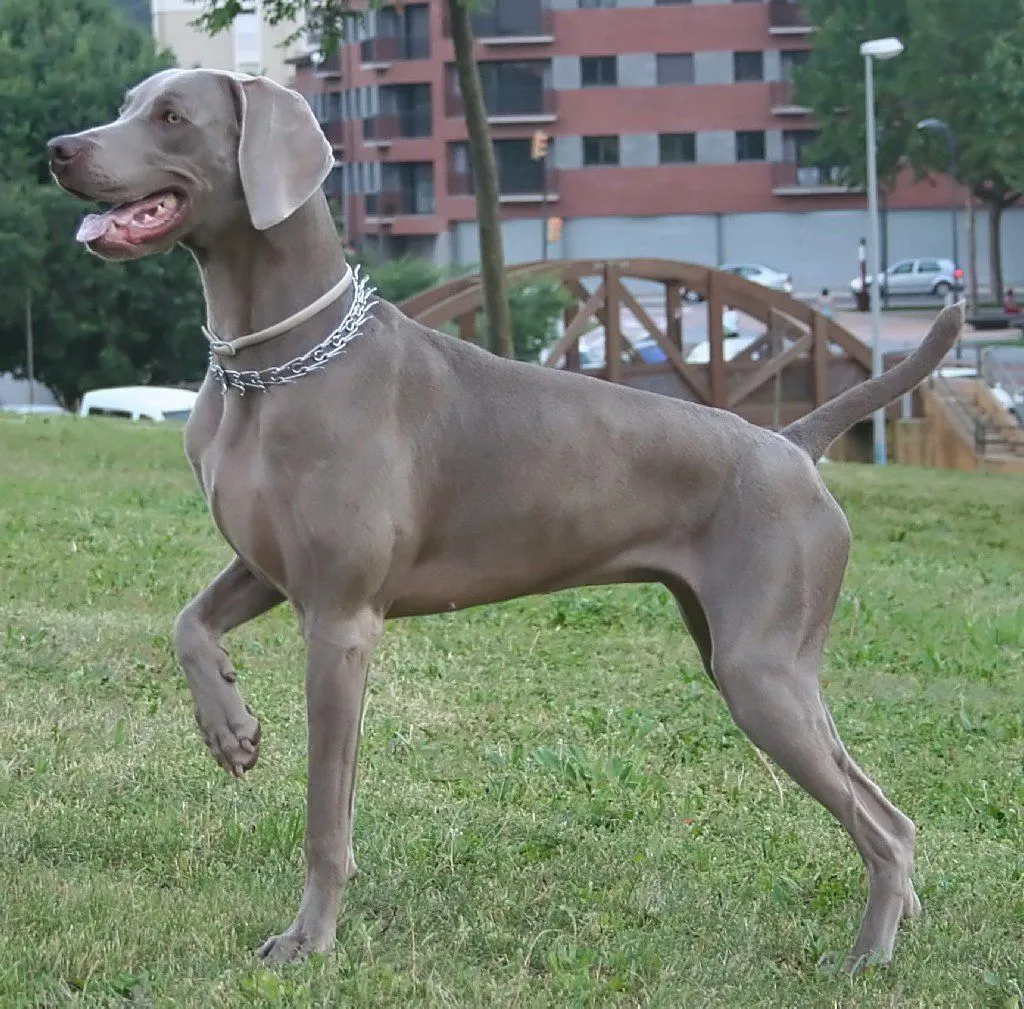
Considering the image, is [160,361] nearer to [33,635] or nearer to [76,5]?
[76,5]

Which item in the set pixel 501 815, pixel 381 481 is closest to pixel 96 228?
pixel 381 481

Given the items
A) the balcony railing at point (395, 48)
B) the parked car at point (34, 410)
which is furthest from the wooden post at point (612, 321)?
the balcony railing at point (395, 48)

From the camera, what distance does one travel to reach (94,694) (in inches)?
285

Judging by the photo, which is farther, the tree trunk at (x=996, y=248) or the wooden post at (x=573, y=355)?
the tree trunk at (x=996, y=248)

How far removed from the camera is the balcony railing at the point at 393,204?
67375mm

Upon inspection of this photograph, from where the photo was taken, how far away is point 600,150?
66125 mm

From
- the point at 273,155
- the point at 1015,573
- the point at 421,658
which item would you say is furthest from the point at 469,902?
the point at 1015,573

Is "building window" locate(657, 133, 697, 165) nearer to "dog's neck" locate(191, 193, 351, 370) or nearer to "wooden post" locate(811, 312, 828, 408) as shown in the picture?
"wooden post" locate(811, 312, 828, 408)

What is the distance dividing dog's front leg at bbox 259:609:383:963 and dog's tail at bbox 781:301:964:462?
133cm

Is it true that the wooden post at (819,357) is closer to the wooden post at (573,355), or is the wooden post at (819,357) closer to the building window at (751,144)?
the wooden post at (573,355)

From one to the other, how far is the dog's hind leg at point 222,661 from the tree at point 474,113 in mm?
13377

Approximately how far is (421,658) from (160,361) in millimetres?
28300

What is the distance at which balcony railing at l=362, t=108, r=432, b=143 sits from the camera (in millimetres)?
67375

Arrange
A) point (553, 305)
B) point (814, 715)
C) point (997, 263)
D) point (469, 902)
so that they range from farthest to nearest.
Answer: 1. point (997, 263)
2. point (553, 305)
3. point (469, 902)
4. point (814, 715)
